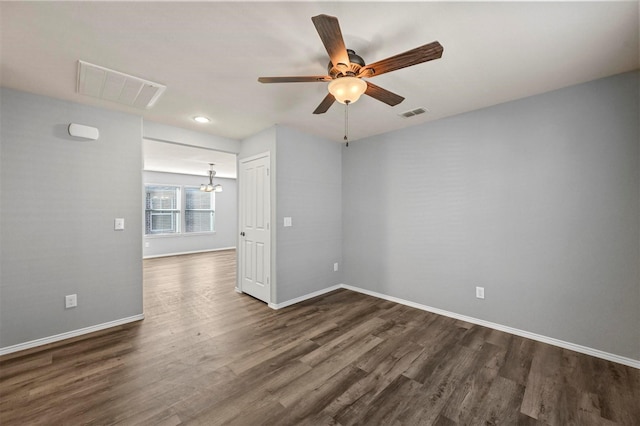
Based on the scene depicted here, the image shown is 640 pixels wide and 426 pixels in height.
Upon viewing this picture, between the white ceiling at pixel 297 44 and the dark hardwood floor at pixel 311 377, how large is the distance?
8.35 ft

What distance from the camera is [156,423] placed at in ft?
5.19

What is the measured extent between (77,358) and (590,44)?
495 centimetres

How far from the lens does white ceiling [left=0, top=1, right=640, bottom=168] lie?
59.9 inches

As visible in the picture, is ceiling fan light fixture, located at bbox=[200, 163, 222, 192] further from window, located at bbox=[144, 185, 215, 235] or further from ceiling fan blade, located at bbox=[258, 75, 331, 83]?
ceiling fan blade, located at bbox=[258, 75, 331, 83]

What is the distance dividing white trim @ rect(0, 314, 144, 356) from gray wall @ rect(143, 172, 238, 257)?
3857 mm

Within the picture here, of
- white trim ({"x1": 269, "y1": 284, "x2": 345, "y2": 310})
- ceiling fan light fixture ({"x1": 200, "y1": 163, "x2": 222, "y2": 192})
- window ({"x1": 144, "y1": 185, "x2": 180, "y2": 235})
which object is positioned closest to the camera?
white trim ({"x1": 269, "y1": 284, "x2": 345, "y2": 310})

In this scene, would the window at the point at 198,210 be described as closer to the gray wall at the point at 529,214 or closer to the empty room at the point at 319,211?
the empty room at the point at 319,211

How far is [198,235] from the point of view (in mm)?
8289

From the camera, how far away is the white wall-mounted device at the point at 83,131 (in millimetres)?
2684

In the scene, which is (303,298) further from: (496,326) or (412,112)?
(412,112)

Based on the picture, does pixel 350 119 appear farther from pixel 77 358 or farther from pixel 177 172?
pixel 177 172

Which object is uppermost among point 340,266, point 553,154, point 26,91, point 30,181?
point 26,91

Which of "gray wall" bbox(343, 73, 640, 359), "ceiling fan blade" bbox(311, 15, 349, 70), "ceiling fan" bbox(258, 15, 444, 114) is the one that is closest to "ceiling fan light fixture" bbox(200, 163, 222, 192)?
"gray wall" bbox(343, 73, 640, 359)

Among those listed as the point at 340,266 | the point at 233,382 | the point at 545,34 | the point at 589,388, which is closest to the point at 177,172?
the point at 340,266
